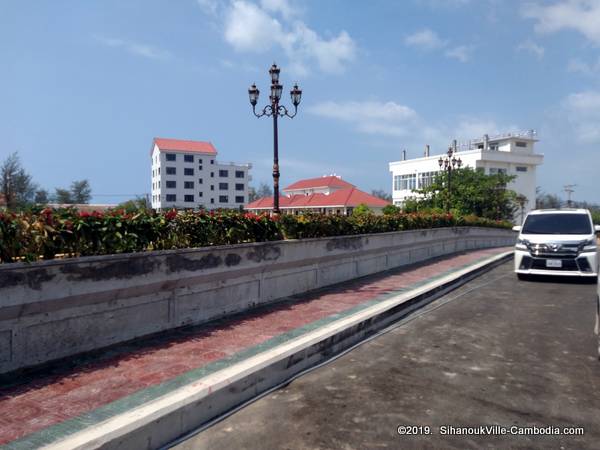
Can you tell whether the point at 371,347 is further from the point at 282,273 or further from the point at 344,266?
the point at 344,266

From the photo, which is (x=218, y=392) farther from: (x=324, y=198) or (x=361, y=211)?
(x=324, y=198)

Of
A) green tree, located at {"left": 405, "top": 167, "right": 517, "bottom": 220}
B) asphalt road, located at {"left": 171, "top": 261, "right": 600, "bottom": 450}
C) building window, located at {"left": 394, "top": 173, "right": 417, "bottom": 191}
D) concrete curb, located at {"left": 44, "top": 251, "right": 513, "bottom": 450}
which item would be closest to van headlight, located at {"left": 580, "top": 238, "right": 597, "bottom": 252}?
asphalt road, located at {"left": 171, "top": 261, "right": 600, "bottom": 450}

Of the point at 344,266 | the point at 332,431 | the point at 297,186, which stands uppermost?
the point at 297,186

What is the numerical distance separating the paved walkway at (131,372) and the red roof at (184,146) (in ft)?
262

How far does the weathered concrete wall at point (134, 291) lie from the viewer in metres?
4.59

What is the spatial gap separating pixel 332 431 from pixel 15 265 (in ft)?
11.2

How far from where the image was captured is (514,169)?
67.1 meters

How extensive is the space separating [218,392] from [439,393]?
7.27 ft

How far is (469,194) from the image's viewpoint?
38.6 meters

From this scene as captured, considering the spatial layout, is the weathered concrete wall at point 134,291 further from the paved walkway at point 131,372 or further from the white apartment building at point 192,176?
the white apartment building at point 192,176

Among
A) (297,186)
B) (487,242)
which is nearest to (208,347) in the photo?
(487,242)

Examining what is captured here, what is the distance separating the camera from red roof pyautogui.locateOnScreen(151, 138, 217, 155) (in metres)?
82.9

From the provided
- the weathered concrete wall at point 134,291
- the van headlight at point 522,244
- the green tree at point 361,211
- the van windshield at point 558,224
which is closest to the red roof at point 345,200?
the green tree at point 361,211

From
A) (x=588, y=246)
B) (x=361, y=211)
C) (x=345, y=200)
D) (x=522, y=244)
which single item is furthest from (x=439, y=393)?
(x=345, y=200)
